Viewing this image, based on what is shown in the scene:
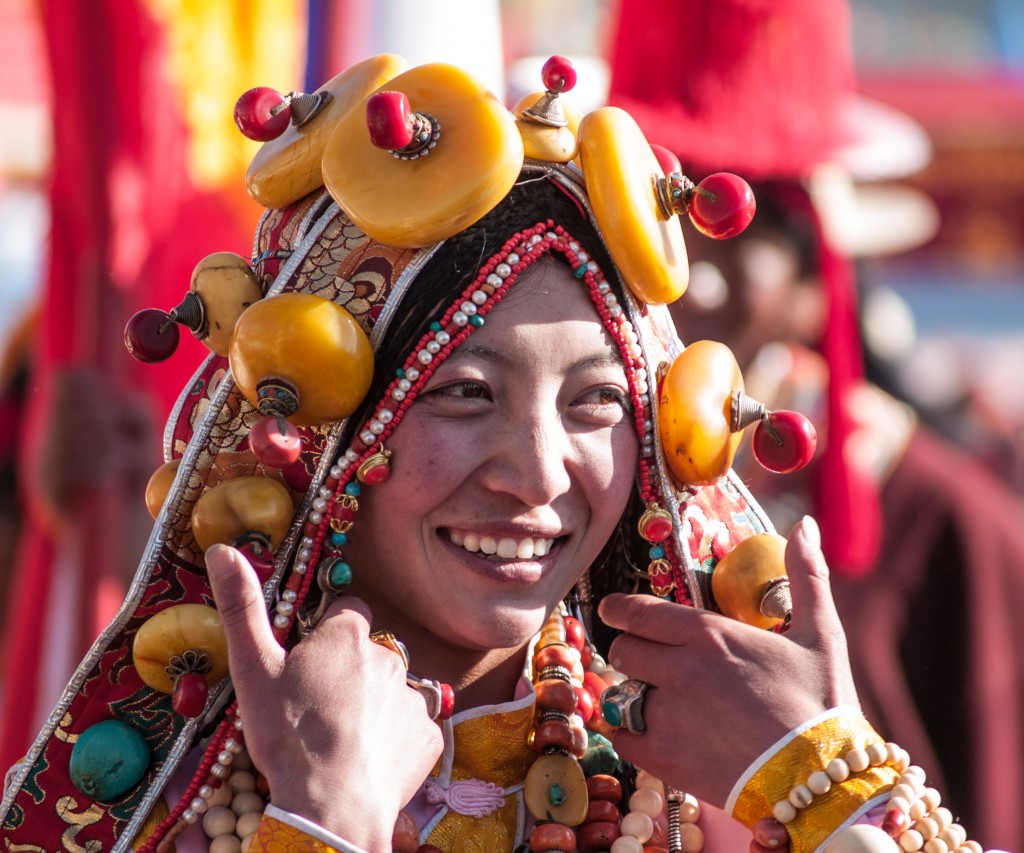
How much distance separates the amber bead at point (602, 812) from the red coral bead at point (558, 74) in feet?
3.25

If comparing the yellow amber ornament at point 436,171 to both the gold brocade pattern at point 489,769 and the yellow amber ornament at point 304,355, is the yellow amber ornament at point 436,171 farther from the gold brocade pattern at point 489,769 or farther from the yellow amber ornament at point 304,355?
the gold brocade pattern at point 489,769

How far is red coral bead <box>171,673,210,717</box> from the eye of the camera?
6.31 ft

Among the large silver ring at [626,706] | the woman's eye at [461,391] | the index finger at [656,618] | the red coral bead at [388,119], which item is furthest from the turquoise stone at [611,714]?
the red coral bead at [388,119]

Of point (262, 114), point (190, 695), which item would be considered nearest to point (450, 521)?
point (190, 695)

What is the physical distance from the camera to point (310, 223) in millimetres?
2102

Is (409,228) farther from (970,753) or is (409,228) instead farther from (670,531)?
(970,753)

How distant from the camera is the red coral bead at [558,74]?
2.05 metres

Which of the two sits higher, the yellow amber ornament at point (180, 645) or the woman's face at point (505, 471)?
the woman's face at point (505, 471)

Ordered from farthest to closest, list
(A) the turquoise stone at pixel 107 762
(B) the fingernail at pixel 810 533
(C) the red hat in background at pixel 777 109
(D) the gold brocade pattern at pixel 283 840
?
(C) the red hat in background at pixel 777 109, (B) the fingernail at pixel 810 533, (A) the turquoise stone at pixel 107 762, (D) the gold brocade pattern at pixel 283 840

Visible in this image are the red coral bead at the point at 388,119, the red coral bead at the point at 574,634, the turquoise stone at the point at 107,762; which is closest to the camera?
the red coral bead at the point at 388,119

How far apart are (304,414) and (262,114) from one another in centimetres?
42

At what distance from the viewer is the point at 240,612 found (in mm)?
1802

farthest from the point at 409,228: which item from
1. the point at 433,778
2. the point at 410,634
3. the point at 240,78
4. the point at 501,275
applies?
the point at 240,78

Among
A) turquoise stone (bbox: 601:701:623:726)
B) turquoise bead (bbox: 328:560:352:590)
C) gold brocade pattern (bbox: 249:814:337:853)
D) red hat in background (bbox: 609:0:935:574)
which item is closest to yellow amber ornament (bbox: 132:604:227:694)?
turquoise bead (bbox: 328:560:352:590)
